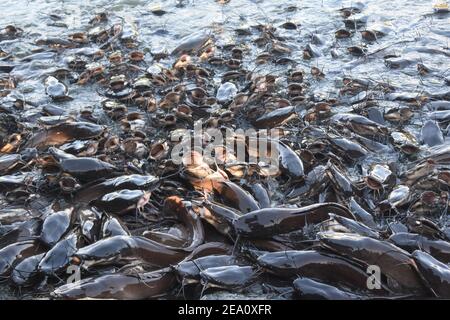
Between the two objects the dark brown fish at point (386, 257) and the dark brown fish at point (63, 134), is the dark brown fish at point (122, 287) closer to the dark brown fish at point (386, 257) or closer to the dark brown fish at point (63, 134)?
the dark brown fish at point (386, 257)

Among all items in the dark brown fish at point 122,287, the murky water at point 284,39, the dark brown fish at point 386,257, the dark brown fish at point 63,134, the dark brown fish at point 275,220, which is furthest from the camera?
the murky water at point 284,39

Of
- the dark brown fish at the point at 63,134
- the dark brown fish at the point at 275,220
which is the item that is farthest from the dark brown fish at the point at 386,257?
the dark brown fish at the point at 63,134

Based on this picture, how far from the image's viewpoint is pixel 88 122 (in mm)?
4953

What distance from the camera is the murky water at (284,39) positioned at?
5.66 m

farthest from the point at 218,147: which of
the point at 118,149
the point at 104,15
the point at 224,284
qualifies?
the point at 104,15

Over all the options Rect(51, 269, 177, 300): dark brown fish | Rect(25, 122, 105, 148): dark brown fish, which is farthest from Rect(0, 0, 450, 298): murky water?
Rect(51, 269, 177, 300): dark brown fish

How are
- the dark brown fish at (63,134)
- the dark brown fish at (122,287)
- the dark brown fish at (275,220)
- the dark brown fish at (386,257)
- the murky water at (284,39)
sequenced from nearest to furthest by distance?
1. the dark brown fish at (122,287)
2. the dark brown fish at (386,257)
3. the dark brown fish at (275,220)
4. the dark brown fish at (63,134)
5. the murky water at (284,39)

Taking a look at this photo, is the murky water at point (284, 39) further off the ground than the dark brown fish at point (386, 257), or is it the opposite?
the dark brown fish at point (386, 257)

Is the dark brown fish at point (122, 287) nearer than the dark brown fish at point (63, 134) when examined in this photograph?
Yes

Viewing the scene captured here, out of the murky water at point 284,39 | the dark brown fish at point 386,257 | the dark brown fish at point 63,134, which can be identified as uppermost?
the dark brown fish at point 386,257

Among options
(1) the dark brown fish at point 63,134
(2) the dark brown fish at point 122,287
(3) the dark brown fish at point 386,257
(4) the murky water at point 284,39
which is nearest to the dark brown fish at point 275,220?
(3) the dark brown fish at point 386,257

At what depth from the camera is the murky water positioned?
5664 millimetres

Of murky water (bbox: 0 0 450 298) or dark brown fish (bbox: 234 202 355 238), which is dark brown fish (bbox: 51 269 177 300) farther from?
murky water (bbox: 0 0 450 298)

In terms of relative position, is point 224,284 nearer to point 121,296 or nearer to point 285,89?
point 121,296
